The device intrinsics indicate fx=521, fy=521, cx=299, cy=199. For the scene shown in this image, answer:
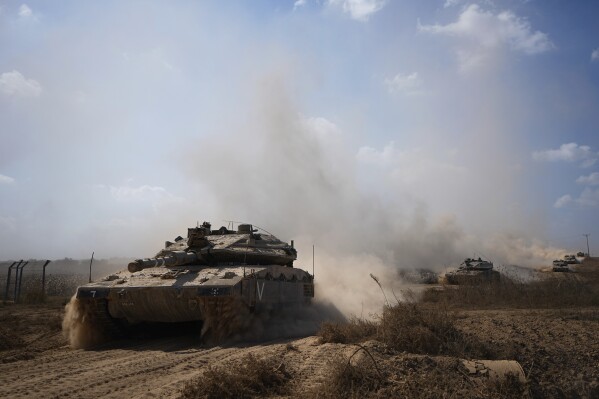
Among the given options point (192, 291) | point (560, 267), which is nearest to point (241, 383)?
point (192, 291)

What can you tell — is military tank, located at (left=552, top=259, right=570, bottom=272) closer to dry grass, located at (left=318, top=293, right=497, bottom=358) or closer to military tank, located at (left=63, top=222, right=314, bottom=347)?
military tank, located at (left=63, top=222, right=314, bottom=347)

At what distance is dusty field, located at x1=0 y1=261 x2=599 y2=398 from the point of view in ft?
20.7

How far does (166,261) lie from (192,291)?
1.88 meters

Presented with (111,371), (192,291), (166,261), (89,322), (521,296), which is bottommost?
(111,371)

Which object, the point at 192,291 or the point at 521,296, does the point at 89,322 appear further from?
the point at 521,296

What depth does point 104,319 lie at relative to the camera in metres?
12.4

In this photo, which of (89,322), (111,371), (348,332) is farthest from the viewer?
(89,322)

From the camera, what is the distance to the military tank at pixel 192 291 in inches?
445

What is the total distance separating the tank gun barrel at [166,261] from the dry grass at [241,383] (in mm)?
6173

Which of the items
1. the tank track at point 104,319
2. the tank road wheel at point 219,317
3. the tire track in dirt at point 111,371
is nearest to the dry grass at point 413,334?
the tire track in dirt at point 111,371

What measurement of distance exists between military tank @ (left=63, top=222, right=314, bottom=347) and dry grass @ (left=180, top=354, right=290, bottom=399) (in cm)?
434

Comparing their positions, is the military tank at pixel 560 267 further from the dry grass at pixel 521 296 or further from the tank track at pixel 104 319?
the tank track at pixel 104 319

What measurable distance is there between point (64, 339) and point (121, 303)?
2.40 metres

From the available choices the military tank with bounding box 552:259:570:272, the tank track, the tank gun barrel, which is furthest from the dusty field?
the military tank with bounding box 552:259:570:272
